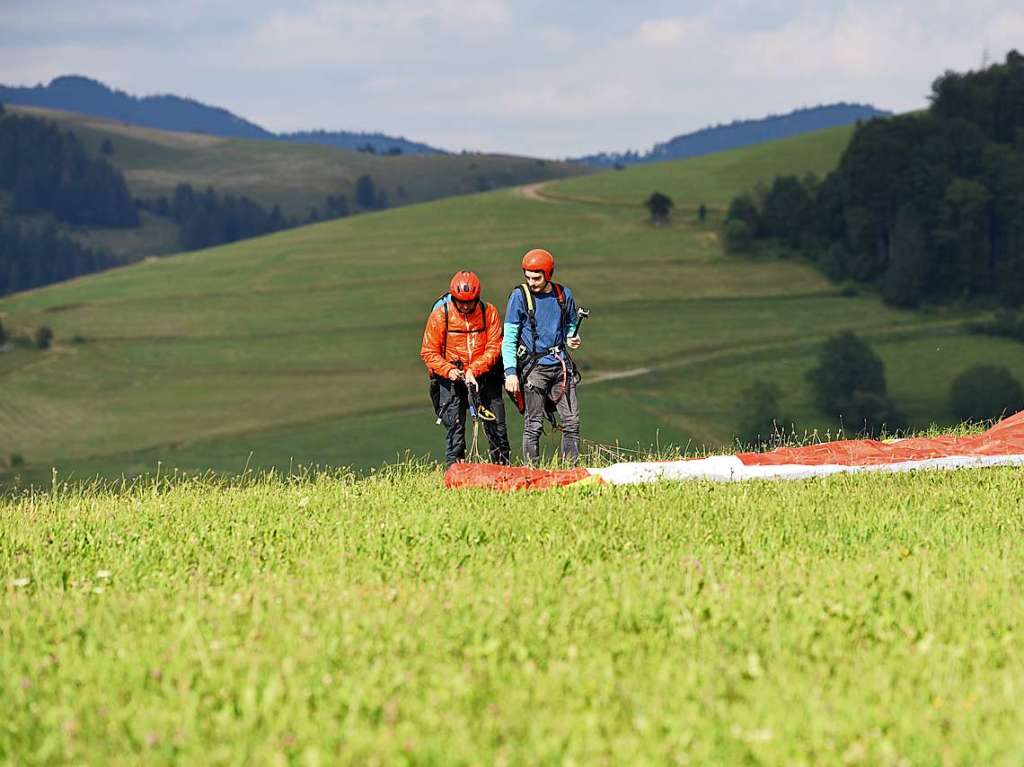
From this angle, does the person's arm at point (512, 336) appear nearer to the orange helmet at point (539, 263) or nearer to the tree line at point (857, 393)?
the orange helmet at point (539, 263)

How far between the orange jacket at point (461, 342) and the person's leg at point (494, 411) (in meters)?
0.34

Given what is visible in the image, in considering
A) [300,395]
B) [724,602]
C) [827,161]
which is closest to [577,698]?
[724,602]

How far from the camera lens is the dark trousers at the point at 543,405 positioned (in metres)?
16.0

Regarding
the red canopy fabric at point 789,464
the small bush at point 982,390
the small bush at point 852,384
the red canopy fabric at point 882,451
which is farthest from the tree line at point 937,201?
the red canopy fabric at point 789,464

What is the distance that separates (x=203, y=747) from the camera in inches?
222

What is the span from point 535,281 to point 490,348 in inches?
41.4

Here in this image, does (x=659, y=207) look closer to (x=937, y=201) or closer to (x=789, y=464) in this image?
(x=937, y=201)

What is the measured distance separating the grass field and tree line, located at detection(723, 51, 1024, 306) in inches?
5382

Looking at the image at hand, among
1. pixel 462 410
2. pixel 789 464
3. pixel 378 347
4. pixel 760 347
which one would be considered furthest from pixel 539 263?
pixel 378 347

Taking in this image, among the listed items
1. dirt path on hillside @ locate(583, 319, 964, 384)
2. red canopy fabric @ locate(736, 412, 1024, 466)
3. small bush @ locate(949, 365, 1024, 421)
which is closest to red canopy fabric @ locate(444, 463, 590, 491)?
red canopy fabric @ locate(736, 412, 1024, 466)

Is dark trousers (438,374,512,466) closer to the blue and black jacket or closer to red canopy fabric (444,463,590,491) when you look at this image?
the blue and black jacket

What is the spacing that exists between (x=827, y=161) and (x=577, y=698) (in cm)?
20228

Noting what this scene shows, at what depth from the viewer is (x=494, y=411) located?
53.0ft

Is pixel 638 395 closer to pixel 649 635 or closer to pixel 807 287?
pixel 807 287
